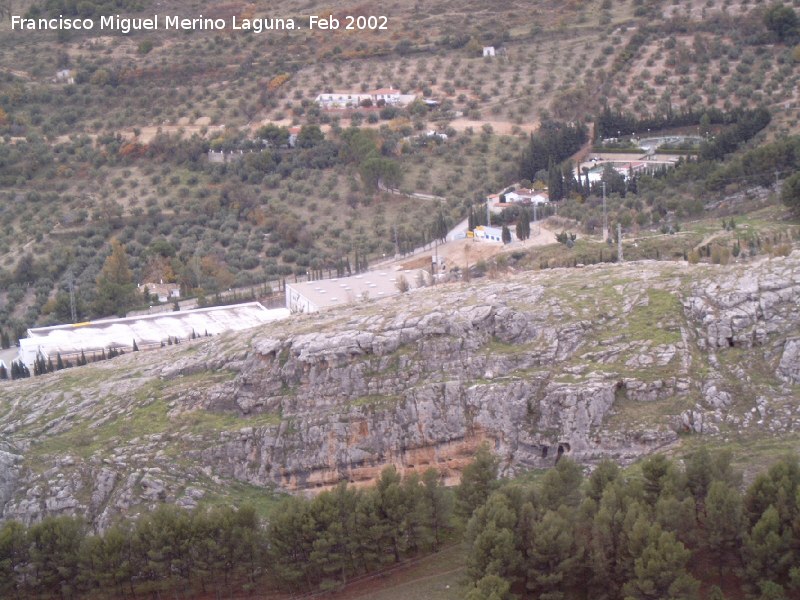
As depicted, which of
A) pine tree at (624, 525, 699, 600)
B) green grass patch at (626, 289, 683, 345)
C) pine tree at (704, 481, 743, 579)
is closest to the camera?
pine tree at (624, 525, 699, 600)

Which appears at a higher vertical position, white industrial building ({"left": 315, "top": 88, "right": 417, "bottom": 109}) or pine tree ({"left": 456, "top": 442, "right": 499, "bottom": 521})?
white industrial building ({"left": 315, "top": 88, "right": 417, "bottom": 109})

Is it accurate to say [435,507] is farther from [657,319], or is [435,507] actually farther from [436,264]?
[436,264]

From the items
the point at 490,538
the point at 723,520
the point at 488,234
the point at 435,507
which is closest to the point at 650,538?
the point at 723,520

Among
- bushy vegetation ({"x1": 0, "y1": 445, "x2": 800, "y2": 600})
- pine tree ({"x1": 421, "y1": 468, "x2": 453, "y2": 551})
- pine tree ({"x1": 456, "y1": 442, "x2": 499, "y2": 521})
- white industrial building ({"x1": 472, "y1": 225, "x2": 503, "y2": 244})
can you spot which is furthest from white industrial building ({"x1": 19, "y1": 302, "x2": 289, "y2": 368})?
pine tree ({"x1": 456, "y1": 442, "x2": 499, "y2": 521})

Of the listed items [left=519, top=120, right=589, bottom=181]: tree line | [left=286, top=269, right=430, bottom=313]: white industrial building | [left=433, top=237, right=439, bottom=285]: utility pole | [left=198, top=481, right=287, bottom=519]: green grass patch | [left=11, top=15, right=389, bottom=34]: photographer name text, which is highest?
[left=11, top=15, right=389, bottom=34]: photographer name text

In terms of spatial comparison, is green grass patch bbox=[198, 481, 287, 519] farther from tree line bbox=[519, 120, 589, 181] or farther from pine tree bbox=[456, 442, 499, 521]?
tree line bbox=[519, 120, 589, 181]

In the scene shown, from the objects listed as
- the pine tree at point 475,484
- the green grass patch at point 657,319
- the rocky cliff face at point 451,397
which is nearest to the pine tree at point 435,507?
the pine tree at point 475,484
